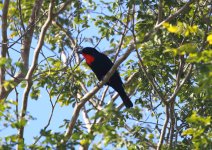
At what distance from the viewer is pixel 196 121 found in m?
5.30

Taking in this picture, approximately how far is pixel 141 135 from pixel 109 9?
2.70m

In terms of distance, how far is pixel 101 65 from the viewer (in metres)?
8.93

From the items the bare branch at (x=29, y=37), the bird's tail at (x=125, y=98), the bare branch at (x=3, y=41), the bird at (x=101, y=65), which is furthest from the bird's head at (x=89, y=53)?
the bare branch at (x=3, y=41)

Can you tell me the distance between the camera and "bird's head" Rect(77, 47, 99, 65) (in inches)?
353

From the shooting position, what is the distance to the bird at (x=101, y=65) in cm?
873

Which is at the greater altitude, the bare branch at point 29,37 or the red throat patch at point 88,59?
the red throat patch at point 88,59

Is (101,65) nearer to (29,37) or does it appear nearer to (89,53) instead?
(89,53)

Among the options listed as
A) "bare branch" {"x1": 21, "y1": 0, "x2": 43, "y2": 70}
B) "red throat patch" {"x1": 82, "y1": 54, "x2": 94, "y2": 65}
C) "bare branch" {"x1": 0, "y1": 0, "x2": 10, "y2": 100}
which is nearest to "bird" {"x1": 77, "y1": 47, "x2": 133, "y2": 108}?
"red throat patch" {"x1": 82, "y1": 54, "x2": 94, "y2": 65}

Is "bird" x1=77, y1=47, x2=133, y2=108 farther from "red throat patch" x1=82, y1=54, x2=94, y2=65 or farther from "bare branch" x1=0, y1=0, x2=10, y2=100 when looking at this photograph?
"bare branch" x1=0, y1=0, x2=10, y2=100

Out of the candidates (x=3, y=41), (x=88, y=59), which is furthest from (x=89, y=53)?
(x=3, y=41)

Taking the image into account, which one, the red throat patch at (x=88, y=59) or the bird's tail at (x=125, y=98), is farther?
the red throat patch at (x=88, y=59)

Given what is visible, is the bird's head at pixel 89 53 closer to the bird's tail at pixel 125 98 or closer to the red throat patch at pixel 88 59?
the red throat patch at pixel 88 59

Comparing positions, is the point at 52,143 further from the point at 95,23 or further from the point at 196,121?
the point at 95,23

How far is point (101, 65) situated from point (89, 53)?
0.31 metres
